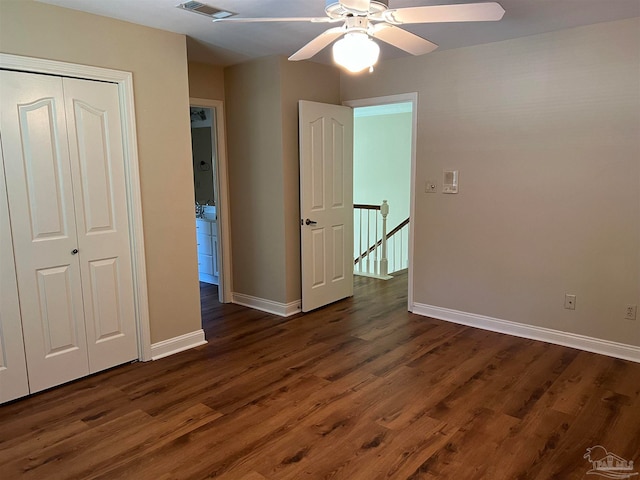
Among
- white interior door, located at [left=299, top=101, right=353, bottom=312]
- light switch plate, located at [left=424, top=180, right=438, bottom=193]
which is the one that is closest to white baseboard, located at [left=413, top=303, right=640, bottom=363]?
white interior door, located at [left=299, top=101, right=353, bottom=312]

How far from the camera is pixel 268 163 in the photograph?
439 centimetres

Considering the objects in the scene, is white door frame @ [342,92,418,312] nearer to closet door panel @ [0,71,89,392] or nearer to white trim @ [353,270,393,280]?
white trim @ [353,270,393,280]

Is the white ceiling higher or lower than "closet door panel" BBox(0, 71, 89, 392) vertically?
higher

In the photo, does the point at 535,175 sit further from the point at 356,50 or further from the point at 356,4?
the point at 356,4

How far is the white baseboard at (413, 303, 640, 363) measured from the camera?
11.3 ft

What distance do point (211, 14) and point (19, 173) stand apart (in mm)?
1533

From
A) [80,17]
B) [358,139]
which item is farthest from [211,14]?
[358,139]

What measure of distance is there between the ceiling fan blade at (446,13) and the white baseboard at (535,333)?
2.68 m

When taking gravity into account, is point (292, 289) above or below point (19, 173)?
below

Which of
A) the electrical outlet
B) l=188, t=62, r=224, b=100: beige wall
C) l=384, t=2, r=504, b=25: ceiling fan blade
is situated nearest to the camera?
l=384, t=2, r=504, b=25: ceiling fan blade

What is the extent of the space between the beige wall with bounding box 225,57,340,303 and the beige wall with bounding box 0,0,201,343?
97 centimetres

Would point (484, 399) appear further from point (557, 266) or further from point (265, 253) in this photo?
point (265, 253)

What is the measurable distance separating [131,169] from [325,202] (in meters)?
1.97

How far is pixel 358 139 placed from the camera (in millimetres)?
8695
